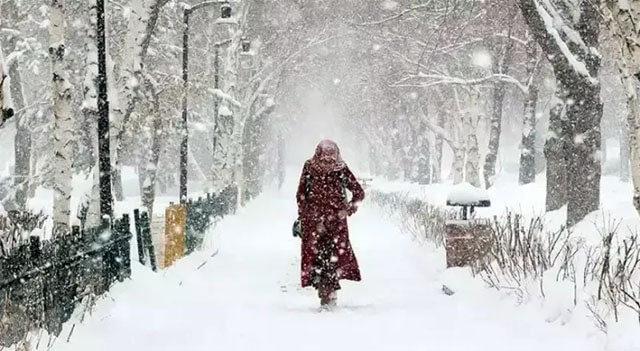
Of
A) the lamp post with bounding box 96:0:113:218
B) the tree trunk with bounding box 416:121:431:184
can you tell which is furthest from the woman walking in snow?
the tree trunk with bounding box 416:121:431:184

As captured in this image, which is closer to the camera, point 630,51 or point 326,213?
point 630,51

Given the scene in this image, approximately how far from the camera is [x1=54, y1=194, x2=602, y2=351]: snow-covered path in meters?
6.55

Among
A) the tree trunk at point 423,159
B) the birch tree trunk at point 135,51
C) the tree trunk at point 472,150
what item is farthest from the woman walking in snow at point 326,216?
the tree trunk at point 423,159

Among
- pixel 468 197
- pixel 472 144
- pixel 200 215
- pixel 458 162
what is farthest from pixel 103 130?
pixel 458 162

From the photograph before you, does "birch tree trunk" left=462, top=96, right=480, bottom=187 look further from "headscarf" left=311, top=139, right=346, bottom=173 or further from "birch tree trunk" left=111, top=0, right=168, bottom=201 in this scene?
"headscarf" left=311, top=139, right=346, bottom=173

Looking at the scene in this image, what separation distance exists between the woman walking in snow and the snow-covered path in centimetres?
45

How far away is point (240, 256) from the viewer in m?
15.0

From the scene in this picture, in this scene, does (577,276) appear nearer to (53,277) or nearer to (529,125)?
(53,277)

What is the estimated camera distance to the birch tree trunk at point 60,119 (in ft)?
38.7

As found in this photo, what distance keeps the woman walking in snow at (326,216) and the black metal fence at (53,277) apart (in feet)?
7.14

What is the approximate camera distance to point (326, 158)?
8672mm

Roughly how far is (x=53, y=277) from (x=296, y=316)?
260cm

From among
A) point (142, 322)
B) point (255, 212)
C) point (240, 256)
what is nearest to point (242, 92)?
point (255, 212)

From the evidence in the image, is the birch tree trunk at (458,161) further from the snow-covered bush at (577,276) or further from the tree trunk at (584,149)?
the snow-covered bush at (577,276)
